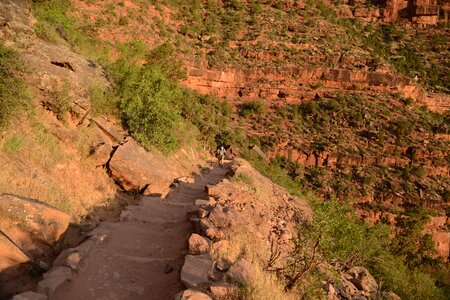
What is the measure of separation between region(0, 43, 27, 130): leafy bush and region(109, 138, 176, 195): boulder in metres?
2.77

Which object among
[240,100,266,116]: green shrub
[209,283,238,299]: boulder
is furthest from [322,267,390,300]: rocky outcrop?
[240,100,266,116]: green shrub

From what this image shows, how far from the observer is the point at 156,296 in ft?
16.5

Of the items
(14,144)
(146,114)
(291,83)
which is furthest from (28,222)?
(291,83)

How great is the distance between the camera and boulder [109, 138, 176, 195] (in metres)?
9.61

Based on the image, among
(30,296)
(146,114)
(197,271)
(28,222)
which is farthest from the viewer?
(146,114)

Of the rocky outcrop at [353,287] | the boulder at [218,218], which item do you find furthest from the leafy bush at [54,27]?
the rocky outcrop at [353,287]

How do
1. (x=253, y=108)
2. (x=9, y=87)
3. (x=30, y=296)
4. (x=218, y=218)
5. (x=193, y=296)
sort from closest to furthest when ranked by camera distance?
(x=193, y=296) → (x=30, y=296) → (x=218, y=218) → (x=9, y=87) → (x=253, y=108)

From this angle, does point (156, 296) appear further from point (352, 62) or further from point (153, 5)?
point (153, 5)

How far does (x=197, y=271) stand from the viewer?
4.81 metres

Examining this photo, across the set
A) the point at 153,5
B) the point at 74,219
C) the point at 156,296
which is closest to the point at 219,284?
the point at 156,296

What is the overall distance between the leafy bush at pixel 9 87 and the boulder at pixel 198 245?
5446 millimetres

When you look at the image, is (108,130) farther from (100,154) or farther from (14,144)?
(14,144)

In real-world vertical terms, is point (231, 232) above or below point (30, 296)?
below

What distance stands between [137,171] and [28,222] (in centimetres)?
449
